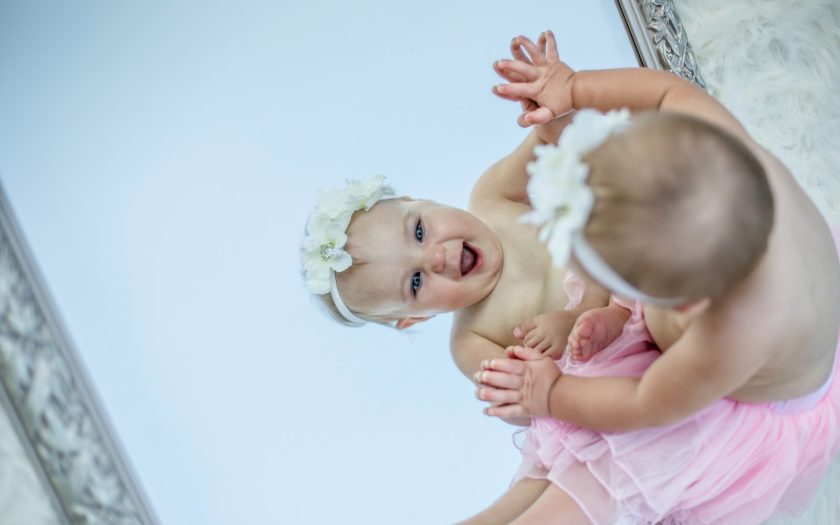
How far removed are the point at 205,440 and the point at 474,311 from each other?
1.54 ft

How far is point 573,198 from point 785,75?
1.06m

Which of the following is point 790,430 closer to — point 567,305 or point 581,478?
point 581,478

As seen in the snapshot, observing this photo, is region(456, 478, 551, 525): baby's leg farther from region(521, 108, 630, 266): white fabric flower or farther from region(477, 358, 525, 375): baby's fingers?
region(521, 108, 630, 266): white fabric flower

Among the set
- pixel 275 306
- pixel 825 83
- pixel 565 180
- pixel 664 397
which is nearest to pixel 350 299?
pixel 275 306

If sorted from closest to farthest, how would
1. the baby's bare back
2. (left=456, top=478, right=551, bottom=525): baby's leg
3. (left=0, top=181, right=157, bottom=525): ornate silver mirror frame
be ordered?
the baby's bare back
(left=0, top=181, right=157, bottom=525): ornate silver mirror frame
(left=456, top=478, right=551, bottom=525): baby's leg

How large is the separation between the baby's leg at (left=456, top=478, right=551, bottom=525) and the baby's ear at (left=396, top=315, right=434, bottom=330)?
0.35 meters

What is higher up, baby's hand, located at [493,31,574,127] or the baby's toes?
baby's hand, located at [493,31,574,127]

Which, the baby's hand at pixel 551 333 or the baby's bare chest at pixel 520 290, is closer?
the baby's hand at pixel 551 333

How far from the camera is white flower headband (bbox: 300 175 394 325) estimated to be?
4.72 feet

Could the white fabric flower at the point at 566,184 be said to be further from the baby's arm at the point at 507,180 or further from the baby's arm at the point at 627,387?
the baby's arm at the point at 507,180

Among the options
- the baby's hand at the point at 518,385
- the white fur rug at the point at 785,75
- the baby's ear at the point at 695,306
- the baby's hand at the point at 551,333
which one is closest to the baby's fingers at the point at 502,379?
the baby's hand at the point at 518,385

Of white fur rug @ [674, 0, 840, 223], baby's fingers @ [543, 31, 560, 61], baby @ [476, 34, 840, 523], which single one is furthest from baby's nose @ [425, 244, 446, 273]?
white fur rug @ [674, 0, 840, 223]

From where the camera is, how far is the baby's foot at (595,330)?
4.04 feet

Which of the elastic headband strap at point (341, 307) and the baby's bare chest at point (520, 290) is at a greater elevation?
the elastic headband strap at point (341, 307)
